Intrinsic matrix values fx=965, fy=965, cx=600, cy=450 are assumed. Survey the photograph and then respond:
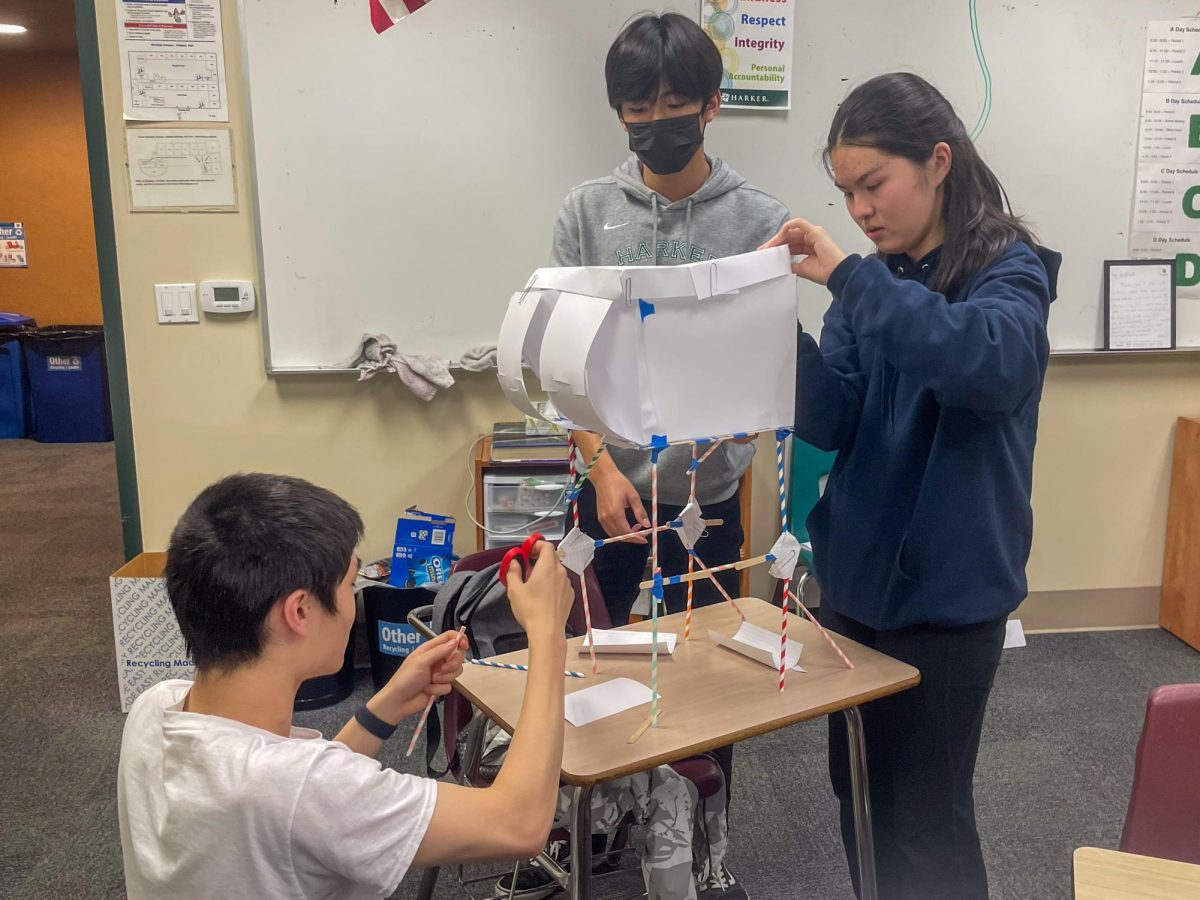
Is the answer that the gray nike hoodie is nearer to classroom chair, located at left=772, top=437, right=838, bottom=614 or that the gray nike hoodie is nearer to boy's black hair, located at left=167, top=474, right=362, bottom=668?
boy's black hair, located at left=167, top=474, right=362, bottom=668

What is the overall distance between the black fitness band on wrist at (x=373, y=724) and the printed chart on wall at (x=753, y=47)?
221 cm

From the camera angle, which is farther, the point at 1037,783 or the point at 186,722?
the point at 1037,783

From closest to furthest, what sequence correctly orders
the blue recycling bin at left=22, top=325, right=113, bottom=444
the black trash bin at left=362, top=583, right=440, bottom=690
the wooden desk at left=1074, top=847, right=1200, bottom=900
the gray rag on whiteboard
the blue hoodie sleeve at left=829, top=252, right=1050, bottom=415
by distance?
the wooden desk at left=1074, top=847, right=1200, bottom=900 → the blue hoodie sleeve at left=829, top=252, right=1050, bottom=415 → the black trash bin at left=362, top=583, right=440, bottom=690 → the gray rag on whiteboard → the blue recycling bin at left=22, top=325, right=113, bottom=444

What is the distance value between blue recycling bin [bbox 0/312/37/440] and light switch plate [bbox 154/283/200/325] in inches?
170

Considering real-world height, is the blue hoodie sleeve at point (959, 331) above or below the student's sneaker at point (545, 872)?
above

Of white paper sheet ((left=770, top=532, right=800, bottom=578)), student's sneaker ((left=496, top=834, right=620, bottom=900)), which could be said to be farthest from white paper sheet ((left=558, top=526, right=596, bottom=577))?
student's sneaker ((left=496, top=834, right=620, bottom=900))

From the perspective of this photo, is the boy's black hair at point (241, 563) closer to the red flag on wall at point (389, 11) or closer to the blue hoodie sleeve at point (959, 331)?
the blue hoodie sleeve at point (959, 331)

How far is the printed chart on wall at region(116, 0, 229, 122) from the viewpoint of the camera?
8.61 feet

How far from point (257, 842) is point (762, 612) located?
949mm

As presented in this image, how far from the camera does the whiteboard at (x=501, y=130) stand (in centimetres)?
272

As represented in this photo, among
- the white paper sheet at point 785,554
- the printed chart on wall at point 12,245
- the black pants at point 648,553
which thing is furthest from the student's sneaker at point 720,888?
the printed chart on wall at point 12,245

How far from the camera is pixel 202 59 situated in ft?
8.73

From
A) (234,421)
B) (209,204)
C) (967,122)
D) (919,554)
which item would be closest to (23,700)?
(234,421)

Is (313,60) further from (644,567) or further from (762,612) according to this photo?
(762,612)
